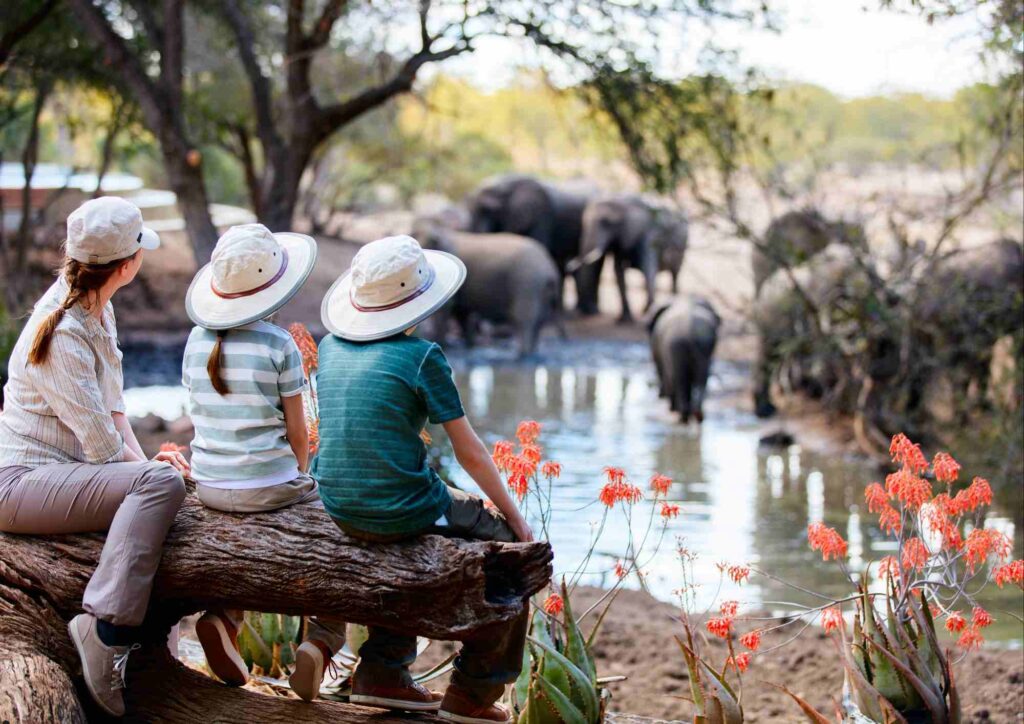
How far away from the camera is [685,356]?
13133mm

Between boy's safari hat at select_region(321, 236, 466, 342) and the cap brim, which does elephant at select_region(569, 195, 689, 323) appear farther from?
boy's safari hat at select_region(321, 236, 466, 342)

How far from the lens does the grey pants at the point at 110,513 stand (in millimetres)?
3873

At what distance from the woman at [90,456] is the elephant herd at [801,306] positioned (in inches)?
288

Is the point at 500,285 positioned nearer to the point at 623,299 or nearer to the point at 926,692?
the point at 623,299

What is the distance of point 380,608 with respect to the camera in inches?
152

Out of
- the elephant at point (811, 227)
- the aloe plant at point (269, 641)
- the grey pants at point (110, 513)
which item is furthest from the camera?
the elephant at point (811, 227)

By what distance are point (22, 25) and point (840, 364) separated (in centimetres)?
839

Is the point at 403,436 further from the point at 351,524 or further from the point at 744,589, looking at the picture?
the point at 744,589

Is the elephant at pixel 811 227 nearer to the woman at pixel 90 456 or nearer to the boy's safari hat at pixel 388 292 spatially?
the boy's safari hat at pixel 388 292

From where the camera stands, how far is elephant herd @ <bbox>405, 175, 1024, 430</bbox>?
10797 millimetres

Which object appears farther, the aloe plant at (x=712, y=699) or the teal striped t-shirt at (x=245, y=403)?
the aloe plant at (x=712, y=699)

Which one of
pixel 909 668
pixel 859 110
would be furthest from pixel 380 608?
pixel 859 110

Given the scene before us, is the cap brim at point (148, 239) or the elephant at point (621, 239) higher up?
the cap brim at point (148, 239)

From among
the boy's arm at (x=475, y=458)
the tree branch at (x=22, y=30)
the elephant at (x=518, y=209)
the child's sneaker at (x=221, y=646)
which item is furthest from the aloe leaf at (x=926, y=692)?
the elephant at (x=518, y=209)
